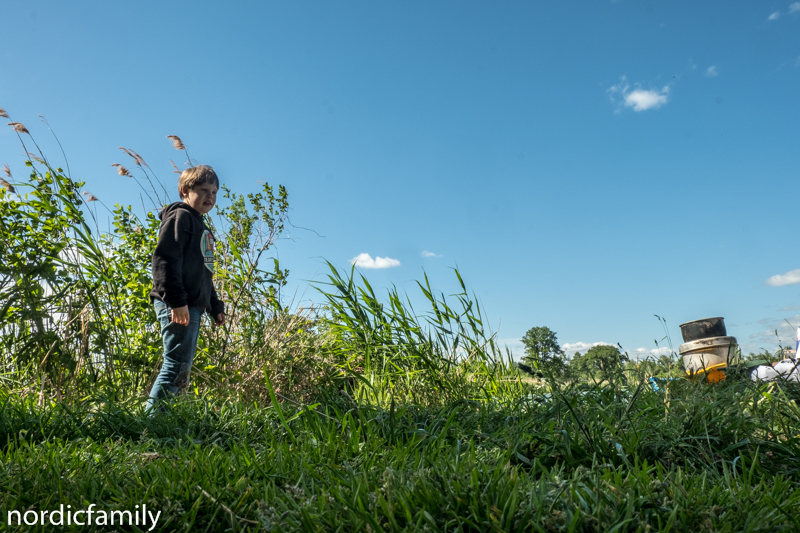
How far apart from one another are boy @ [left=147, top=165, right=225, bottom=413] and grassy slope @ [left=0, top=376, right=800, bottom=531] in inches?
26.1

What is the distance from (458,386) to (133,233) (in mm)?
3273

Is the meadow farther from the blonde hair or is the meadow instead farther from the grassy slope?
the blonde hair

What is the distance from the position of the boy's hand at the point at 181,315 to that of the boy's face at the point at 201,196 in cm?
85

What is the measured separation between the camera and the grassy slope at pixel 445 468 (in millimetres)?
1296

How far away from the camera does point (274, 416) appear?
255 centimetres

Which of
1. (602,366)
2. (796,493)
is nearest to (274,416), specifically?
(602,366)

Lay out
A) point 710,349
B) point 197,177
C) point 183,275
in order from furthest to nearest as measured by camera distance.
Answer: point 710,349
point 197,177
point 183,275

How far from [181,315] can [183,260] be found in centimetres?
44

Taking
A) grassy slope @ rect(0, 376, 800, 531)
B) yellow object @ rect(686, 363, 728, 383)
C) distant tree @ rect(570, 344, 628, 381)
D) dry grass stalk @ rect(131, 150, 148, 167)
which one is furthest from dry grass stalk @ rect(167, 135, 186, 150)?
yellow object @ rect(686, 363, 728, 383)

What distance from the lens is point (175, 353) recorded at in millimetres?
3336

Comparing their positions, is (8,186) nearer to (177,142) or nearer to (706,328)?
(177,142)

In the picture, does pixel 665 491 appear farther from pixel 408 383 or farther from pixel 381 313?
pixel 381 313

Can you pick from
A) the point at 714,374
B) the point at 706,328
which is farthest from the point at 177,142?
the point at 706,328

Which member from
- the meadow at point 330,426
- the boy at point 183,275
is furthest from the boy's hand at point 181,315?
the meadow at point 330,426
